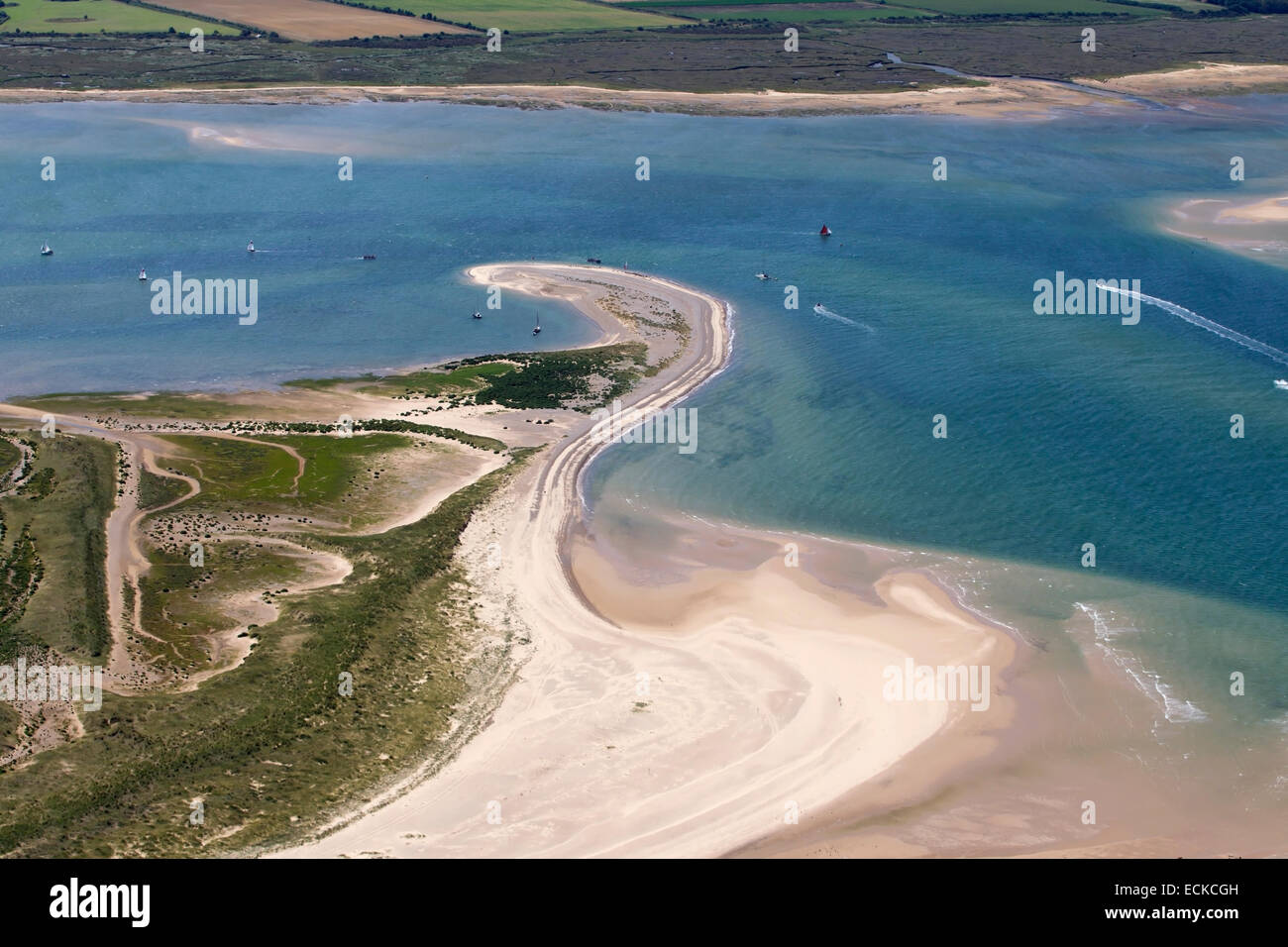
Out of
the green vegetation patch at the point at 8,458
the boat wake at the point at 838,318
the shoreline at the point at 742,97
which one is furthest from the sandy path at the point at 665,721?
the shoreline at the point at 742,97

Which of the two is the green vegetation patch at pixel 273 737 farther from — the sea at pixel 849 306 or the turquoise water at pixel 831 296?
the turquoise water at pixel 831 296

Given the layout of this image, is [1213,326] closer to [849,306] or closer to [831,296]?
[849,306]

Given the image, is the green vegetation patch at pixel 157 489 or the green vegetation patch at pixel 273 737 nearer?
the green vegetation patch at pixel 273 737

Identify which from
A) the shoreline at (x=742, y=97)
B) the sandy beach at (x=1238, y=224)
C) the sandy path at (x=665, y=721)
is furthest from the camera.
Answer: the shoreline at (x=742, y=97)

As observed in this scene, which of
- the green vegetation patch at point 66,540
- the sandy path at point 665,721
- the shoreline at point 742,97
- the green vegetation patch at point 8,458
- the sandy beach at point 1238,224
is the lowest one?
the sandy path at point 665,721

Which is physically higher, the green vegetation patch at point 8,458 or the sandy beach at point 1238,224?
the sandy beach at point 1238,224

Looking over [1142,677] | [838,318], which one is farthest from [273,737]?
[838,318]
